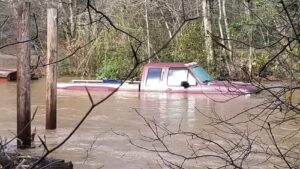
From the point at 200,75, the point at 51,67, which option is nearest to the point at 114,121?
the point at 51,67

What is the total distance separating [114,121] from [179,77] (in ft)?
14.8

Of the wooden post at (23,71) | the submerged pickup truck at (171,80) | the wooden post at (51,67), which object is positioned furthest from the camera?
the submerged pickup truck at (171,80)

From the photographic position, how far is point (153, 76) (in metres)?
17.0

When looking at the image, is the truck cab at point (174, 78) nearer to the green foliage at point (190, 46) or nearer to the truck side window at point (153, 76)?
the truck side window at point (153, 76)

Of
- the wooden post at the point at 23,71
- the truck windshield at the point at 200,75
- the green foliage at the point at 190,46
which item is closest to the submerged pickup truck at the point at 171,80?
the truck windshield at the point at 200,75

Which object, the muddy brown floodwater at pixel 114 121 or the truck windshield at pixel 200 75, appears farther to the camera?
the truck windshield at pixel 200 75

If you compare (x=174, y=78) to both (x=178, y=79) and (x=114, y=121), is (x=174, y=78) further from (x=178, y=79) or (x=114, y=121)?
(x=114, y=121)

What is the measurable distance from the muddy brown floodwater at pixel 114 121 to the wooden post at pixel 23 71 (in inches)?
18.5

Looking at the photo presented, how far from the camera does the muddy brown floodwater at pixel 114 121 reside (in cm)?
898

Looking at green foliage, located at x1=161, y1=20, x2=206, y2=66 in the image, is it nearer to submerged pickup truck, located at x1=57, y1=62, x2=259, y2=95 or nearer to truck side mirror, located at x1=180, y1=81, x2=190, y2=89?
submerged pickup truck, located at x1=57, y1=62, x2=259, y2=95

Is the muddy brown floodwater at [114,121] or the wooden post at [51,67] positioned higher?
the wooden post at [51,67]

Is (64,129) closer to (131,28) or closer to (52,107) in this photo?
(52,107)

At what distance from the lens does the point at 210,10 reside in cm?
2211

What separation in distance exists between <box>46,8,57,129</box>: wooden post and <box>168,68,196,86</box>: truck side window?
6156mm
